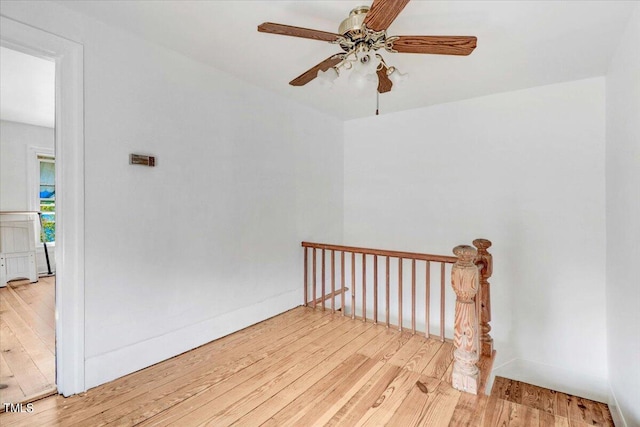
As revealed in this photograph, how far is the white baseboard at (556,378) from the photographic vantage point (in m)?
2.70

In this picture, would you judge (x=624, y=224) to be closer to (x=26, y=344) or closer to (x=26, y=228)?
(x=26, y=344)

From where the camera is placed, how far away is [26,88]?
3291 millimetres

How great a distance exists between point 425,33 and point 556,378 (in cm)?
329

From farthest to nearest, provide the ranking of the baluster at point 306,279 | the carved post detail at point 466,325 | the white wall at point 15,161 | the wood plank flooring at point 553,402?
the white wall at point 15,161
the baluster at point 306,279
the wood plank flooring at point 553,402
the carved post detail at point 466,325

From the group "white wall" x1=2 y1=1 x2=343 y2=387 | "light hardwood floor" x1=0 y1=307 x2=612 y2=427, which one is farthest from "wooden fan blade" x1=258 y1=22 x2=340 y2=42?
"light hardwood floor" x1=0 y1=307 x2=612 y2=427

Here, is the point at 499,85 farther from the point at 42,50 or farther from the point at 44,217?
the point at 44,217

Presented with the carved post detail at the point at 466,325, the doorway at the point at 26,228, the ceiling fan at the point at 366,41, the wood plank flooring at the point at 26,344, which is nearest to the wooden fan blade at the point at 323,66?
the ceiling fan at the point at 366,41

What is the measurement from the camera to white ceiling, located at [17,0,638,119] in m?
1.75

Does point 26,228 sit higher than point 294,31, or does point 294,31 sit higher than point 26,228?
point 294,31

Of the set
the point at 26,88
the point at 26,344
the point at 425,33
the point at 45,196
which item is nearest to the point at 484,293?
the point at 425,33

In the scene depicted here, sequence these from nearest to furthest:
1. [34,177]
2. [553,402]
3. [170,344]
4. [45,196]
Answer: [170,344]
[553,402]
[34,177]
[45,196]

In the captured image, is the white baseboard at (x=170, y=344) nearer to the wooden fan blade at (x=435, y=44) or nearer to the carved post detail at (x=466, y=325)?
the carved post detail at (x=466, y=325)

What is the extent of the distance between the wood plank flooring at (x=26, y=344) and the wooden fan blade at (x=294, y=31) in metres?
2.45

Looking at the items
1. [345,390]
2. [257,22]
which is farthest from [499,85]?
[345,390]
